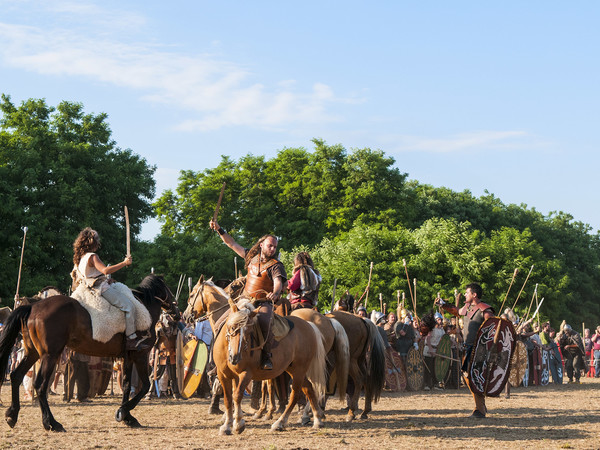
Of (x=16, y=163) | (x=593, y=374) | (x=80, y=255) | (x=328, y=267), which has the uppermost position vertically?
(x=16, y=163)

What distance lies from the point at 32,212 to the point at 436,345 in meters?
21.4

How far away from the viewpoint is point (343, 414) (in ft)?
40.9

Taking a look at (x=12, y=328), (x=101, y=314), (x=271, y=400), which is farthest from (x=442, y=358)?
(x=12, y=328)

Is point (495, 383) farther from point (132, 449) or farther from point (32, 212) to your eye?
point (32, 212)

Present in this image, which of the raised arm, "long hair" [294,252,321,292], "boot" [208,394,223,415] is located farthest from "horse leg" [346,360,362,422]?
the raised arm

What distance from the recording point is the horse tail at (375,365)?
1225 centimetres

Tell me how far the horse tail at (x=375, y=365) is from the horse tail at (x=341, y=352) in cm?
92

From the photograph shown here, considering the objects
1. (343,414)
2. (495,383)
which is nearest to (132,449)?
(343,414)

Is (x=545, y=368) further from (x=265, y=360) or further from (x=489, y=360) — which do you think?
(x=265, y=360)

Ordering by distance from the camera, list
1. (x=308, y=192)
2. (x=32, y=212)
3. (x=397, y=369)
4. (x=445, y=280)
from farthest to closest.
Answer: (x=308, y=192)
(x=445, y=280)
(x=32, y=212)
(x=397, y=369)

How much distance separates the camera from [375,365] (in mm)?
12367

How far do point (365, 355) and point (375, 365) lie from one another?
21 cm

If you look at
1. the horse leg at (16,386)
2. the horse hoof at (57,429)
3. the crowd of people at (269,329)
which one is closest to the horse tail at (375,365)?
the crowd of people at (269,329)

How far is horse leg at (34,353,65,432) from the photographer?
378 inches
